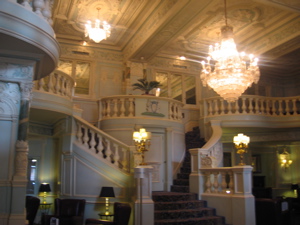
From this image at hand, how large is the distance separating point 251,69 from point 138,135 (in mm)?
3254

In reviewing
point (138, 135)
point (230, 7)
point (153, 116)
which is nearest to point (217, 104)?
point (153, 116)

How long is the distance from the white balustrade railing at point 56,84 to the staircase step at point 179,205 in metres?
3.67

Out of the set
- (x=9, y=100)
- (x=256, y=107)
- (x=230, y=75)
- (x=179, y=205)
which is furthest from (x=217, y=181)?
(x=9, y=100)

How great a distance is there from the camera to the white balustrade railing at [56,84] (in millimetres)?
8023

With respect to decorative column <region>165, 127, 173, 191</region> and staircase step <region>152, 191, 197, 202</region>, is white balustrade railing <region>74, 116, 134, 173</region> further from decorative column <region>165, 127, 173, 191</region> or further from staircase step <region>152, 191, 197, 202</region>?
decorative column <region>165, 127, 173, 191</region>

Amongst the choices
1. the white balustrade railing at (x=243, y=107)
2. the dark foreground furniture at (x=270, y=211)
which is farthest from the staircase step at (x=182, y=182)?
the white balustrade railing at (x=243, y=107)

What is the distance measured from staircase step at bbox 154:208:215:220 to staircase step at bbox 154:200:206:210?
0.67 feet

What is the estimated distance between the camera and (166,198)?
8.85 m

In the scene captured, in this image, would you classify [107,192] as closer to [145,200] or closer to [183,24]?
[145,200]

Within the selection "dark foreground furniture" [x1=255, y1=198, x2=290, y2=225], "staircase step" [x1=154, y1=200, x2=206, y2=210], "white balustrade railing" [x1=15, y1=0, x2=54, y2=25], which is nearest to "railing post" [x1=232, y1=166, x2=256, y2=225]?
"dark foreground furniture" [x1=255, y1=198, x2=290, y2=225]

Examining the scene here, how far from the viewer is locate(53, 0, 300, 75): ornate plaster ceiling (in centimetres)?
1022

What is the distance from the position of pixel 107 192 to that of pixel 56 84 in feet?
9.75

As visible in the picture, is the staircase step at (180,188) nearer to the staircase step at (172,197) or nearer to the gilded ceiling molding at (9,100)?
the staircase step at (172,197)

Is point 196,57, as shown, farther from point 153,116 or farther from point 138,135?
point 138,135
